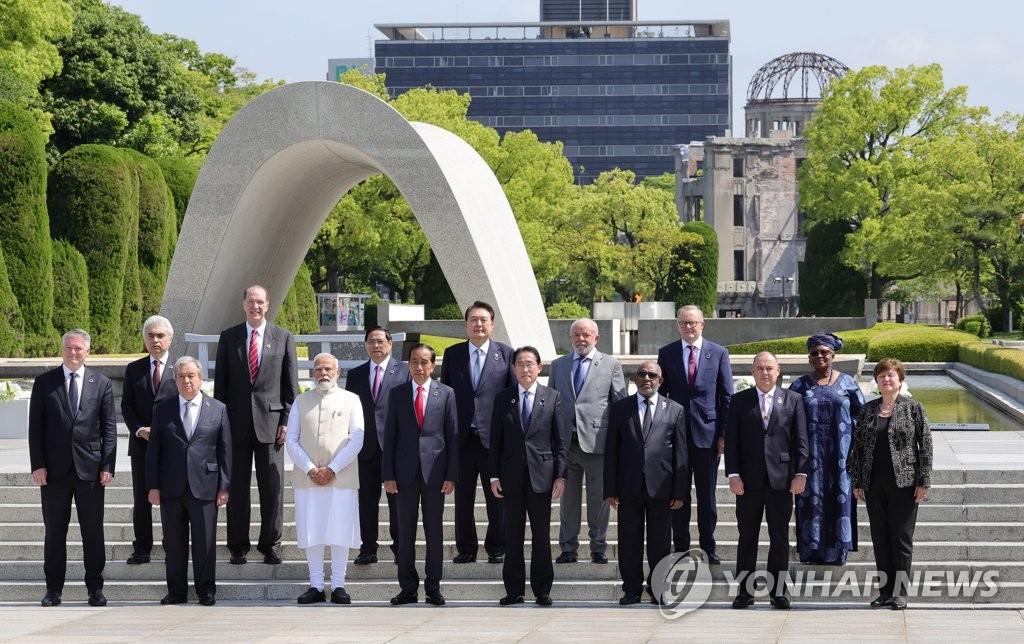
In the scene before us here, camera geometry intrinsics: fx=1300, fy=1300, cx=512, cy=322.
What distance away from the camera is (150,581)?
8.55 meters

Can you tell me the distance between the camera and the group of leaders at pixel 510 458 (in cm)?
786

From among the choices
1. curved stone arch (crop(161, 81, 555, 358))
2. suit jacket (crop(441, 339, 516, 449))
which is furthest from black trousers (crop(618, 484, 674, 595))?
curved stone arch (crop(161, 81, 555, 358))

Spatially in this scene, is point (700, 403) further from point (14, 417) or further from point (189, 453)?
point (14, 417)

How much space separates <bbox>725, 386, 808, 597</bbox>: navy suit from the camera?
785cm

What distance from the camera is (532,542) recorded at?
312 inches

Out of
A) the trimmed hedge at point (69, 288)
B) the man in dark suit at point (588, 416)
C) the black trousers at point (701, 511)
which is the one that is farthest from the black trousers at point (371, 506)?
the trimmed hedge at point (69, 288)

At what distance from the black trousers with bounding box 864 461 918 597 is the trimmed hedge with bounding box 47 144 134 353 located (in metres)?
17.3

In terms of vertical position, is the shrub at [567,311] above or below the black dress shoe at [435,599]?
above

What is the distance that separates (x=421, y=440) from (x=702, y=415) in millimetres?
1820

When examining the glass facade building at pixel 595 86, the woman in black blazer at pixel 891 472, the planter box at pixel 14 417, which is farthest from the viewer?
the glass facade building at pixel 595 86

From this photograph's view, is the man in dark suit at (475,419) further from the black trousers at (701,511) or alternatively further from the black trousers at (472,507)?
the black trousers at (701,511)

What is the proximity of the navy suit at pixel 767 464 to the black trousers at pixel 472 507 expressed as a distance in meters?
1.55

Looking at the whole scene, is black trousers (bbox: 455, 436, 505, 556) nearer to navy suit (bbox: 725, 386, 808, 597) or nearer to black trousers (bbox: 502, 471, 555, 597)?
black trousers (bbox: 502, 471, 555, 597)

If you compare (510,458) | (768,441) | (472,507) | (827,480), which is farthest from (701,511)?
(472,507)
